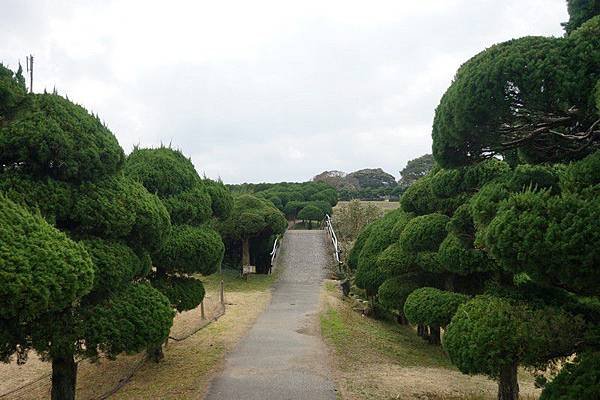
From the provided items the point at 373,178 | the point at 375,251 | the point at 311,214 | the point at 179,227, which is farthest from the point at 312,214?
the point at 373,178

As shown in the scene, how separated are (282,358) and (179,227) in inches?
128

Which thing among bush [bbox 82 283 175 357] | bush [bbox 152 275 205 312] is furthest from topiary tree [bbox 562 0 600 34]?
bush [bbox 152 275 205 312]

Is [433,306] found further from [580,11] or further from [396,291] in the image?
[580,11]

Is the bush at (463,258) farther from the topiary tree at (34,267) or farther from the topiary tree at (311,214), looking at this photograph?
the topiary tree at (311,214)

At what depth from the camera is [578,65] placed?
154 inches

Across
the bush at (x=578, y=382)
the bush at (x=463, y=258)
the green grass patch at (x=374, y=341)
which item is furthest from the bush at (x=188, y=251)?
the bush at (x=578, y=382)

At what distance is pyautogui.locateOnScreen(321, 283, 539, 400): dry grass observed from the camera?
7.54 metres

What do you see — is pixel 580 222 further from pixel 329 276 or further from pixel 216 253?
pixel 329 276

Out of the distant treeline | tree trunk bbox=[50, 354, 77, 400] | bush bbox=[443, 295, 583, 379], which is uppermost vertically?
the distant treeline

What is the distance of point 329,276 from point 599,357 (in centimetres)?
1589

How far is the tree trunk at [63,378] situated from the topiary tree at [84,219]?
1cm

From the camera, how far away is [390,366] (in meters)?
9.18

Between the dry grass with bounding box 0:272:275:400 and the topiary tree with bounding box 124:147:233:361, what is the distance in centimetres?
59

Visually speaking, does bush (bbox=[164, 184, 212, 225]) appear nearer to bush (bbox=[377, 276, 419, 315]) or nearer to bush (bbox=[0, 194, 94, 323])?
bush (bbox=[377, 276, 419, 315])
